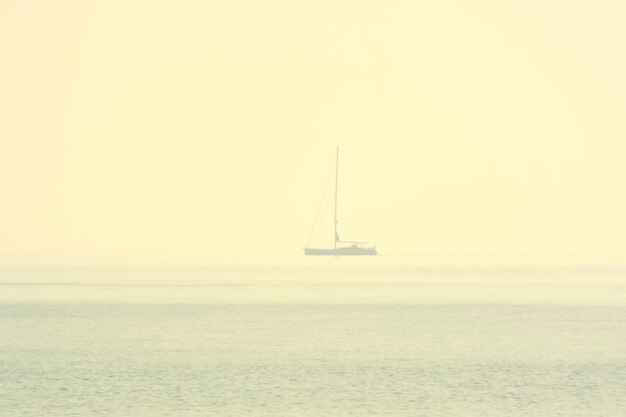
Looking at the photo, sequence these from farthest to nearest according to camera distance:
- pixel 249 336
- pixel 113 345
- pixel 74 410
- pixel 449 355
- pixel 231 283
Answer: pixel 231 283
pixel 249 336
pixel 113 345
pixel 449 355
pixel 74 410

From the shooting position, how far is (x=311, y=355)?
84438 mm

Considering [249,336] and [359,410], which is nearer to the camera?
[359,410]

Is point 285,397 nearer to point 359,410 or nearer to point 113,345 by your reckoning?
point 359,410

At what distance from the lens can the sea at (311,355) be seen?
204 feet

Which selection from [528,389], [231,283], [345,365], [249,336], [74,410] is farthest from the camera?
[231,283]

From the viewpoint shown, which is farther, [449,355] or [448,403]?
[449,355]

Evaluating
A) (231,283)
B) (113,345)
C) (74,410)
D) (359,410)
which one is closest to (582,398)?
(359,410)

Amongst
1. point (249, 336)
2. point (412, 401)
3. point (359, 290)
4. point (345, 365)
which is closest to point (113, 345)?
point (249, 336)

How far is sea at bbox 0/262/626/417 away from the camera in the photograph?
6216 centimetres

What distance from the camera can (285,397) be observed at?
6425 centimetres

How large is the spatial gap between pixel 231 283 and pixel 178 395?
13363cm

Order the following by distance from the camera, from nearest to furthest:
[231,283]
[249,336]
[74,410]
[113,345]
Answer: [74,410] < [113,345] < [249,336] < [231,283]

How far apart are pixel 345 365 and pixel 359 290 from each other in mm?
92281

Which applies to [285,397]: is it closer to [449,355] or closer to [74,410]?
[74,410]
